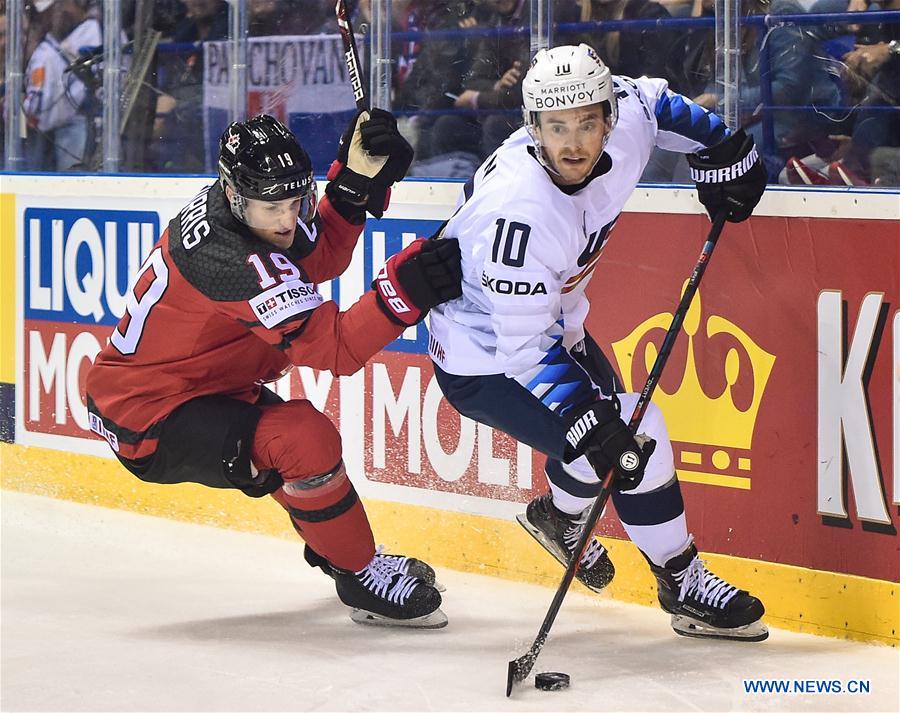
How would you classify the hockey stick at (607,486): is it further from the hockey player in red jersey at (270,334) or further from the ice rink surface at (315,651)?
the hockey player in red jersey at (270,334)

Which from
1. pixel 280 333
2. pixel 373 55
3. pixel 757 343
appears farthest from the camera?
pixel 373 55

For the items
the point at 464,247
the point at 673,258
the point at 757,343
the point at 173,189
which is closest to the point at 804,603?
the point at 757,343

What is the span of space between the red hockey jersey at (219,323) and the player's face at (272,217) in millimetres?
34

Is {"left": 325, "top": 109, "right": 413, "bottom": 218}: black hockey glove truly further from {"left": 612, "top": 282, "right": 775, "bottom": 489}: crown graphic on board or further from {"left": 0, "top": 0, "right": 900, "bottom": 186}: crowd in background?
{"left": 612, "top": 282, "right": 775, "bottom": 489}: crown graphic on board

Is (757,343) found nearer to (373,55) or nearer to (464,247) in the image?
(464,247)

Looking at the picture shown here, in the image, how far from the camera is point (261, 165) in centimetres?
320

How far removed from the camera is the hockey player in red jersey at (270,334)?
3.18 meters

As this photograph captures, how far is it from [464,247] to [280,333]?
1.43 ft

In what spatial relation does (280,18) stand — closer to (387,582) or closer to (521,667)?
(387,582)

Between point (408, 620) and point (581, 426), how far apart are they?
78cm

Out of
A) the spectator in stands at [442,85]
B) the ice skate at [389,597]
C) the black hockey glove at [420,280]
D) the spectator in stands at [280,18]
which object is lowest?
the ice skate at [389,597]

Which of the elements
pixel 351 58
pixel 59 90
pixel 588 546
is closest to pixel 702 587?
pixel 588 546

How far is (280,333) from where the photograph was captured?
10.4 feet

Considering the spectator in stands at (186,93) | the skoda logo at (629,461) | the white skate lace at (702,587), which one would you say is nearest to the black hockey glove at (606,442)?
the skoda logo at (629,461)
